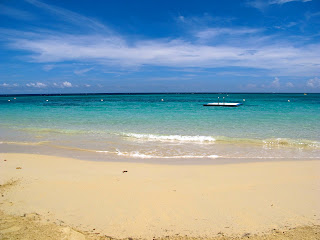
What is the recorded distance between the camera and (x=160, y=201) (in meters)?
5.36

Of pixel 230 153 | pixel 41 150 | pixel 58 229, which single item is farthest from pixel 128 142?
pixel 58 229

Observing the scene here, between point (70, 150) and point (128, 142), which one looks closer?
point (70, 150)

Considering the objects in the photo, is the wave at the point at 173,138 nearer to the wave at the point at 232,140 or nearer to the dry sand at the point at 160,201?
the wave at the point at 232,140

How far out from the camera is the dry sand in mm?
4219

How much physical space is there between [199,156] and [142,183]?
3.82 meters

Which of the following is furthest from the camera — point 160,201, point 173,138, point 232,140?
point 173,138

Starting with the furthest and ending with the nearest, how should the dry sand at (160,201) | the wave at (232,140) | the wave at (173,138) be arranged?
the wave at (173,138)
the wave at (232,140)
the dry sand at (160,201)

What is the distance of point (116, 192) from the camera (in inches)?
230

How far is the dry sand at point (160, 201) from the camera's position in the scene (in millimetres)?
4219

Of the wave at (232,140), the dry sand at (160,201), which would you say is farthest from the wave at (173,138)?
the dry sand at (160,201)

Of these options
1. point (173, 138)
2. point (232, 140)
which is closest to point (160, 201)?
point (173, 138)

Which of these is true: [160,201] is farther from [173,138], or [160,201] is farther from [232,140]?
[232,140]

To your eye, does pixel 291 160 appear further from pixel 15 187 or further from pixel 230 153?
pixel 15 187

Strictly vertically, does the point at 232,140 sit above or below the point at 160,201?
above
